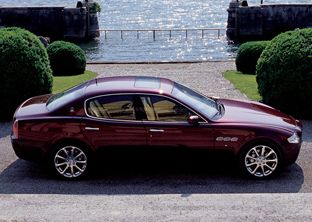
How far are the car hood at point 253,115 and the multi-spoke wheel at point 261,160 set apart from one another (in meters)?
0.44

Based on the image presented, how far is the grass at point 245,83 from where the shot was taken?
14.2 m

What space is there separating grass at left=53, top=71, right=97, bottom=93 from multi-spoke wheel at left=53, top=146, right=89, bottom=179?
7.99 m

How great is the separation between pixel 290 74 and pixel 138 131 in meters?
5.76

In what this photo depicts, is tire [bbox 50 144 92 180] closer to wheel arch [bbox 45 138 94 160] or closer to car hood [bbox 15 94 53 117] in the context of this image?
wheel arch [bbox 45 138 94 160]

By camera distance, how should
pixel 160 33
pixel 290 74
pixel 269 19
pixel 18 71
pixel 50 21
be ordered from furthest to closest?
pixel 160 33 → pixel 50 21 → pixel 269 19 → pixel 18 71 → pixel 290 74

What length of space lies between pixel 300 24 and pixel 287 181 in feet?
142

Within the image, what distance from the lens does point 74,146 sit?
7.30 m

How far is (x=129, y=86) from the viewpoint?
7.59 meters

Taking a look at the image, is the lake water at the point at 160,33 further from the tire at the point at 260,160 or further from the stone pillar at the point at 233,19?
the tire at the point at 260,160

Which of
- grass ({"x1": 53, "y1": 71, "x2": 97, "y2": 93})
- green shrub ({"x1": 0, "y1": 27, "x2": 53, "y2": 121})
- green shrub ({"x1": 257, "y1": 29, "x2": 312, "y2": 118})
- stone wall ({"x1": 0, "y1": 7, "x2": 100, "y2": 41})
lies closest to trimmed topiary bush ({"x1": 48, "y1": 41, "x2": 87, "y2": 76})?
grass ({"x1": 53, "y1": 71, "x2": 97, "y2": 93})

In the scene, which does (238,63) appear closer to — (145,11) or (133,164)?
(133,164)

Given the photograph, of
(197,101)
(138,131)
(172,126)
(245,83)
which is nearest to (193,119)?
(172,126)

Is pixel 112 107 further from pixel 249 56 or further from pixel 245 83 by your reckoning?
pixel 249 56

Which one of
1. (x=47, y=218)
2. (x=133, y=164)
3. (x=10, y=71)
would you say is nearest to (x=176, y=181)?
(x=133, y=164)
